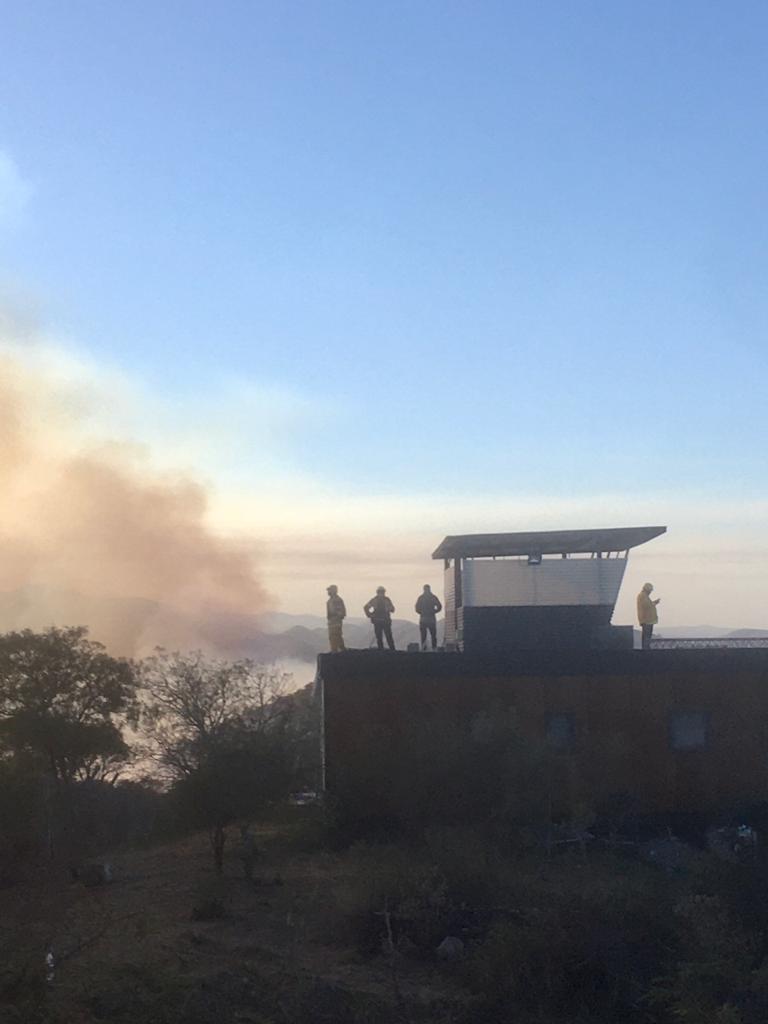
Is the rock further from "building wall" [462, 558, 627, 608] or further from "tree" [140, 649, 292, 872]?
"building wall" [462, 558, 627, 608]

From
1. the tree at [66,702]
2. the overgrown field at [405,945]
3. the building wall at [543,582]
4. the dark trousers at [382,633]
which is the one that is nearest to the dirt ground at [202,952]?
the overgrown field at [405,945]

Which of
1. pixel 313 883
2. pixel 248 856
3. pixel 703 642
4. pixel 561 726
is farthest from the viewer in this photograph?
pixel 703 642

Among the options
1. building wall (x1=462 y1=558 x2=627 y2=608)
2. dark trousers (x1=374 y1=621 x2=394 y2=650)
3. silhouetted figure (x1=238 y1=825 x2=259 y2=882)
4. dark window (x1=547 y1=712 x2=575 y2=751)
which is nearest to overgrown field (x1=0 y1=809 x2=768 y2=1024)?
silhouetted figure (x1=238 y1=825 x2=259 y2=882)

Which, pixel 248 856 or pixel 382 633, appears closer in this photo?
pixel 248 856

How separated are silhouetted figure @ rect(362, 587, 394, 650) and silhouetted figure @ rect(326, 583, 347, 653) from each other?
0.80m

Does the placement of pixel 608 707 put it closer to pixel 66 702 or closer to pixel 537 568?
pixel 537 568

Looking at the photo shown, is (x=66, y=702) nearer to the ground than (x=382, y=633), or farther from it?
nearer to the ground

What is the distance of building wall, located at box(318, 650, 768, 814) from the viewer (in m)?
22.7

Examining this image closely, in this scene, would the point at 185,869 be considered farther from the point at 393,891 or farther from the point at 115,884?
the point at 393,891

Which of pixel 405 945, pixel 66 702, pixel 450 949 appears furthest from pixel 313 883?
pixel 66 702

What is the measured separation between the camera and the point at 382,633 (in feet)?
81.6

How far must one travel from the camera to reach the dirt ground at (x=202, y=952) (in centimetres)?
913

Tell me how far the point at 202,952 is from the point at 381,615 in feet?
40.3

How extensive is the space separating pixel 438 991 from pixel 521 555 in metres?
15.9
